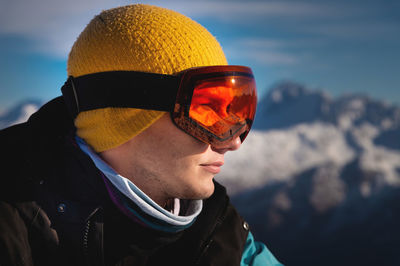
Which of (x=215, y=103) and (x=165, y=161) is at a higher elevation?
(x=215, y=103)

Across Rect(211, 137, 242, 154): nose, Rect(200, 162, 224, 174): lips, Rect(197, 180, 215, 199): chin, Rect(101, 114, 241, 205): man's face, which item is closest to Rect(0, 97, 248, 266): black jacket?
Rect(101, 114, 241, 205): man's face

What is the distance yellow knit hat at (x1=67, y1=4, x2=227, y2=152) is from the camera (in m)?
1.61

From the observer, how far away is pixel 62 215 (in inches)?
62.9

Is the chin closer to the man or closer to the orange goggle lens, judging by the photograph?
the man

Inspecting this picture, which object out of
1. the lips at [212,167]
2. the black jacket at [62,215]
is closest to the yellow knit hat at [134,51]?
the black jacket at [62,215]

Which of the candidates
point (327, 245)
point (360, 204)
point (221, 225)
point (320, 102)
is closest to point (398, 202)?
point (360, 204)

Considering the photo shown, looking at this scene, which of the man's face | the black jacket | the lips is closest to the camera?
the black jacket

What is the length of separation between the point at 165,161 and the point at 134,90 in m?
0.40

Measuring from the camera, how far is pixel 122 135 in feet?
5.48

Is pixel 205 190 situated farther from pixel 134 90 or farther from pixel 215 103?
pixel 134 90

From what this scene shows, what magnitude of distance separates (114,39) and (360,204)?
61303 millimetres

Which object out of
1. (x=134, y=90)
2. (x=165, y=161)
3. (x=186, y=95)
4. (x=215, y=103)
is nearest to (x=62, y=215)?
(x=165, y=161)

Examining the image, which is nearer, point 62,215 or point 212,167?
point 62,215

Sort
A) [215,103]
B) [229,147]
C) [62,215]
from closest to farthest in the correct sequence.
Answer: [62,215] < [215,103] < [229,147]
